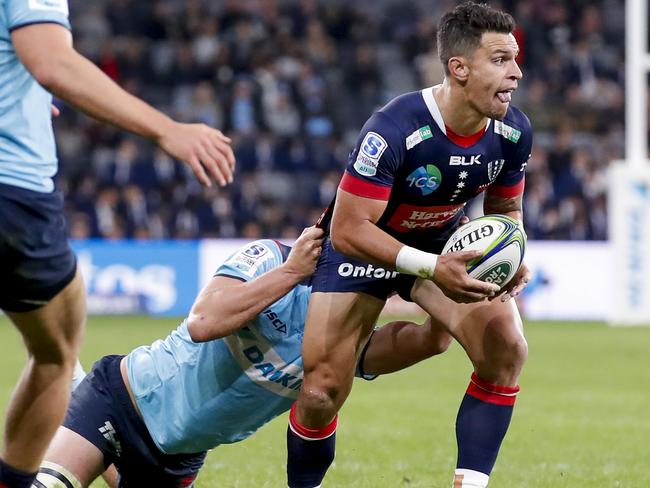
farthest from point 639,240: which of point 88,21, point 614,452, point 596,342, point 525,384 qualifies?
point 88,21

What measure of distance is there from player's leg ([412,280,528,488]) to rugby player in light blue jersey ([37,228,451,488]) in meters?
0.66

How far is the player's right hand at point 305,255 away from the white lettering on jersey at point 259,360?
0.30 meters

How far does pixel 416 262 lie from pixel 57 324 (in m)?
1.47

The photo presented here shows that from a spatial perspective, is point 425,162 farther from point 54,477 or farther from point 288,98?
point 288,98

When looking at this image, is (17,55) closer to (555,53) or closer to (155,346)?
(155,346)

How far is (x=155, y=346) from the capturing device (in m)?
4.83

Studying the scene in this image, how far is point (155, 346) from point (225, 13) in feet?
54.4

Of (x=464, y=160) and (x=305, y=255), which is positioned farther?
(x=464, y=160)

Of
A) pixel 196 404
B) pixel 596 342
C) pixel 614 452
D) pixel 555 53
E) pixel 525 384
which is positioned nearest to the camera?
pixel 196 404

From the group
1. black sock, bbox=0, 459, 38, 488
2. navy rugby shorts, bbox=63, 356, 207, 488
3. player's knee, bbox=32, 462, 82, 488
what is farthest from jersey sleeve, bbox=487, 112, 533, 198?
black sock, bbox=0, 459, 38, 488

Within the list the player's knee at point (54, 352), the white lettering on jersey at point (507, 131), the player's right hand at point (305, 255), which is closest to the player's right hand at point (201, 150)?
the player's knee at point (54, 352)

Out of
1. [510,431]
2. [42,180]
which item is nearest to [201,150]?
[42,180]

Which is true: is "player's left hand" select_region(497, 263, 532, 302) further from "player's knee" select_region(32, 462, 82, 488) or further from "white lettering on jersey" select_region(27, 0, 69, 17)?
"white lettering on jersey" select_region(27, 0, 69, 17)

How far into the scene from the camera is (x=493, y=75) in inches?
189
